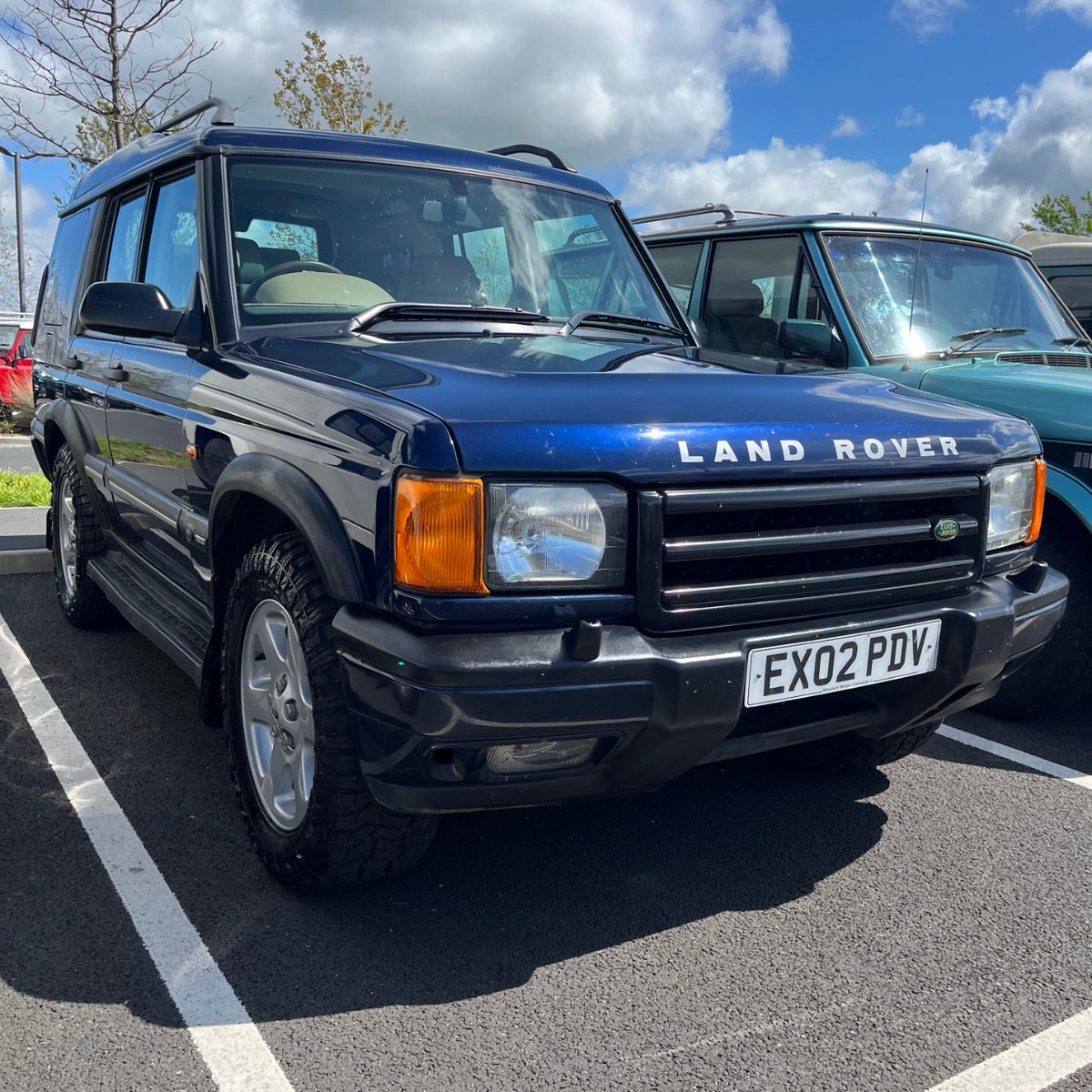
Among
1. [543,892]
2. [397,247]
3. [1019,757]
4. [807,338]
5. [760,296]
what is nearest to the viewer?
[543,892]

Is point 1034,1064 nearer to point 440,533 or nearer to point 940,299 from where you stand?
point 440,533

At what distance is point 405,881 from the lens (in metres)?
→ 2.78

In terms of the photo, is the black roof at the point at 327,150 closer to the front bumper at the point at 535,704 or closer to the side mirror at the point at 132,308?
the side mirror at the point at 132,308

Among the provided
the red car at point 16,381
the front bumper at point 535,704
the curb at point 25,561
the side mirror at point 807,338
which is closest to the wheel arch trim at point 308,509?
the front bumper at point 535,704

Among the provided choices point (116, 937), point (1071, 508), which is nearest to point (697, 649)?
point (116, 937)

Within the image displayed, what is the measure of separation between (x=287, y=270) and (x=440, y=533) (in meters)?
1.44

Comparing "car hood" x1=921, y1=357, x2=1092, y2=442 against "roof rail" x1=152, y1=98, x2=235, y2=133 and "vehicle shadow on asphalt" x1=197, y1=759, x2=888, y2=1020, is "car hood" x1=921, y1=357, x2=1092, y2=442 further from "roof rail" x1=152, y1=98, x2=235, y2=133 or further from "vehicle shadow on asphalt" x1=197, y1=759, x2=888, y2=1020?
"roof rail" x1=152, y1=98, x2=235, y2=133

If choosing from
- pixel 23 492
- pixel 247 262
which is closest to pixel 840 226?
pixel 247 262

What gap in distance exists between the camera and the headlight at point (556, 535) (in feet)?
7.07

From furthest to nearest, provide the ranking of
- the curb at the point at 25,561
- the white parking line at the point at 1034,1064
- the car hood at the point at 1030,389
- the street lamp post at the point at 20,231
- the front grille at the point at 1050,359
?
the street lamp post at the point at 20,231 → the curb at the point at 25,561 → the front grille at the point at 1050,359 → the car hood at the point at 1030,389 → the white parking line at the point at 1034,1064

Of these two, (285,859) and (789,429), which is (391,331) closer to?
(789,429)

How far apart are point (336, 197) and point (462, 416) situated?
4.98ft

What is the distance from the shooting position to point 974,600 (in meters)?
2.72

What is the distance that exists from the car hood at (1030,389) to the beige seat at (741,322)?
89 centimetres
